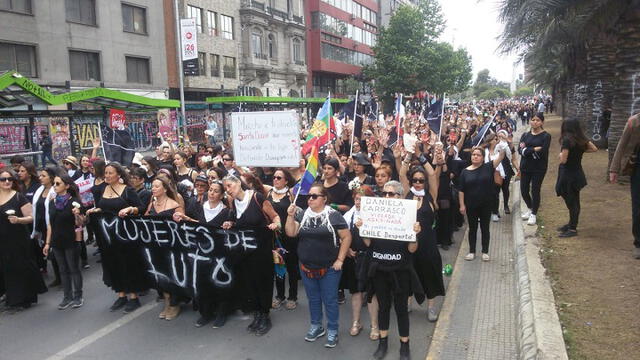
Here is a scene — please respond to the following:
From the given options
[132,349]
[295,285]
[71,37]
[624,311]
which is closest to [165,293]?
[132,349]

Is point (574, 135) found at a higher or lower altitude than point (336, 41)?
lower

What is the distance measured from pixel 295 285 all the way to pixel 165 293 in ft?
5.02

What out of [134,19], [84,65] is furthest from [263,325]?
[134,19]

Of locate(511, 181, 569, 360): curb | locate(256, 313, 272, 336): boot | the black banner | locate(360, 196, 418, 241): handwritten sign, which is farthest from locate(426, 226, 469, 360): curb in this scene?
the black banner

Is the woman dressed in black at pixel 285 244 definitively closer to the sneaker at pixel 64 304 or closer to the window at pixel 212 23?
the sneaker at pixel 64 304

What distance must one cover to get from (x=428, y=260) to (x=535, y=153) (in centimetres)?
361

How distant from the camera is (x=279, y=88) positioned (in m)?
46.3

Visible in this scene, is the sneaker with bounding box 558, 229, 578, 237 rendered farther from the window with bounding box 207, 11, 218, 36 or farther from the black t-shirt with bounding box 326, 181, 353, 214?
the window with bounding box 207, 11, 218, 36

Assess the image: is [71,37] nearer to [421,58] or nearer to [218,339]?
[218,339]

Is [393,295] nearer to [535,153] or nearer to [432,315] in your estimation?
[432,315]

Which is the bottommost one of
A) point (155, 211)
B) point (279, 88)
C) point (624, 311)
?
point (624, 311)

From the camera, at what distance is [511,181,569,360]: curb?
4219 mm

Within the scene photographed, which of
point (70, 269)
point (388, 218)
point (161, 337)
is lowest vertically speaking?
point (161, 337)

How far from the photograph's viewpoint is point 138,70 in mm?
32656
